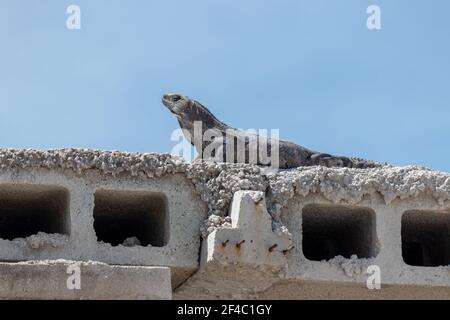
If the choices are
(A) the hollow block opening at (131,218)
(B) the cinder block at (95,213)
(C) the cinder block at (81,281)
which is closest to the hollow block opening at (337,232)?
(B) the cinder block at (95,213)

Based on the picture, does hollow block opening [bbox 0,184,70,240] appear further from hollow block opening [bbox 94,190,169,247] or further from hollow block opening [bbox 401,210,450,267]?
hollow block opening [bbox 401,210,450,267]

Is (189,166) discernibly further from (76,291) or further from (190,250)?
(76,291)

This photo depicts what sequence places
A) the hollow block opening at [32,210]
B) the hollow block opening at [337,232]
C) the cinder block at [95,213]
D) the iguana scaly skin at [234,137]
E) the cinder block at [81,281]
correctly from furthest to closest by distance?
the iguana scaly skin at [234,137] < the hollow block opening at [337,232] < the hollow block opening at [32,210] < the cinder block at [95,213] < the cinder block at [81,281]

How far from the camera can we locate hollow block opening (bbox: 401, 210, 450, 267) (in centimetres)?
2331

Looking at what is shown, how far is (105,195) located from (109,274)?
1728 mm

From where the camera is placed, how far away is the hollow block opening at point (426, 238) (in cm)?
2331

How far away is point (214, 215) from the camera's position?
72.9 ft

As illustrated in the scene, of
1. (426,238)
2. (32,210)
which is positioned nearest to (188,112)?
(32,210)


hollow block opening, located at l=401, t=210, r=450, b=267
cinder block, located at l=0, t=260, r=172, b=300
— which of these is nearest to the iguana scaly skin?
hollow block opening, located at l=401, t=210, r=450, b=267

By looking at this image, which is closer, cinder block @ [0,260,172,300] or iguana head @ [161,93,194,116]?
cinder block @ [0,260,172,300]

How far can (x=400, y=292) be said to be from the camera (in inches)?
901

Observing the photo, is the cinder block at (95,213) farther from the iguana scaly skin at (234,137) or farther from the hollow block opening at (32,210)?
the iguana scaly skin at (234,137)

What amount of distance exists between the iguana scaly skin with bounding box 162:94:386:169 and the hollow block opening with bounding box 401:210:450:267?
0.86 meters

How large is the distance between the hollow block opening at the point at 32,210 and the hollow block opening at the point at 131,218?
48 centimetres
